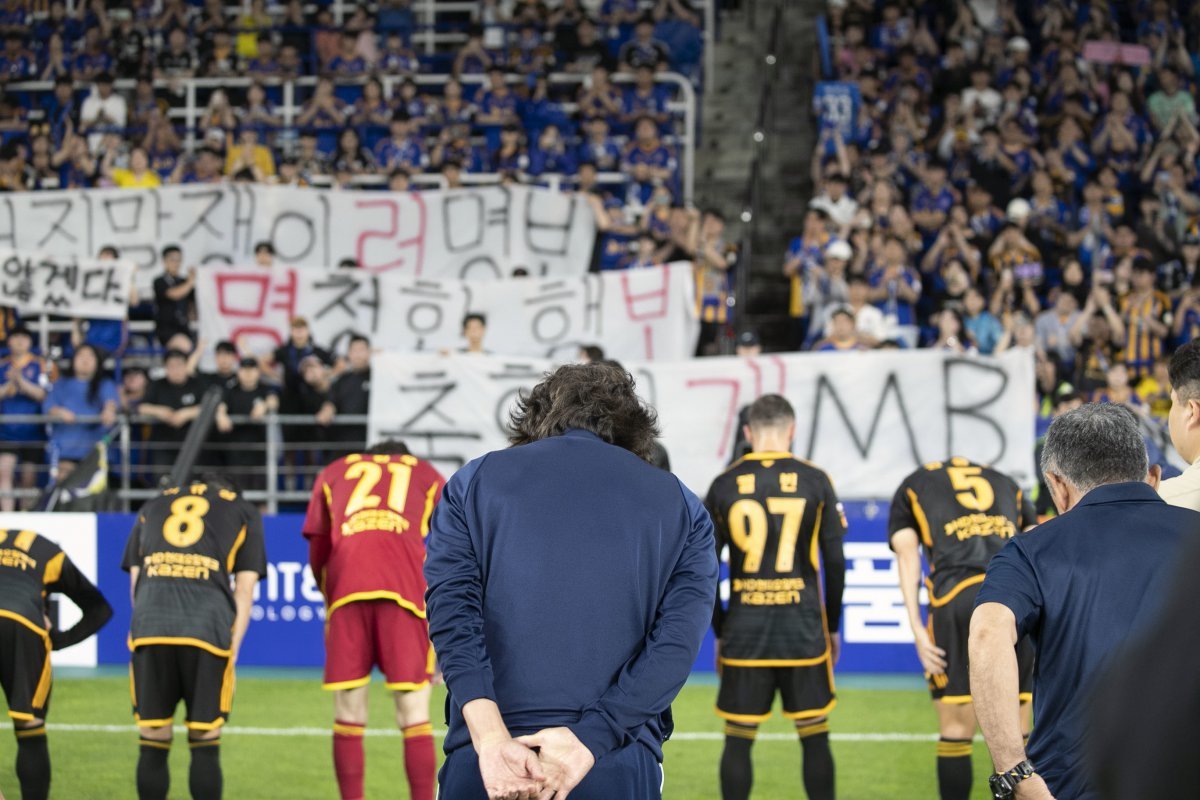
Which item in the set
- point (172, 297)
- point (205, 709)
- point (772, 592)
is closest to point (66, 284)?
point (172, 297)

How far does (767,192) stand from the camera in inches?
748

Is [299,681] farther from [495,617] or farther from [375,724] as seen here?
[495,617]

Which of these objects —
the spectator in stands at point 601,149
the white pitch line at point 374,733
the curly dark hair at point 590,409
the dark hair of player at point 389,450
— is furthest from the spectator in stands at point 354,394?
the curly dark hair at point 590,409

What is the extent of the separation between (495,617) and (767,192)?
52.3 ft

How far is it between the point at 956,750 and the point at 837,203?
1011cm

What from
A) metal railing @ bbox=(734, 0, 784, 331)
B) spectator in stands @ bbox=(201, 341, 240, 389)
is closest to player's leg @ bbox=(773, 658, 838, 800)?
spectator in stands @ bbox=(201, 341, 240, 389)

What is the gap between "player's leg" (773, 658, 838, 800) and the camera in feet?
23.0

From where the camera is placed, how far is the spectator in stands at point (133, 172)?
16.8m

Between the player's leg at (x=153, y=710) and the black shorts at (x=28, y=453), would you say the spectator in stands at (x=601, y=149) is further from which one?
the player's leg at (x=153, y=710)

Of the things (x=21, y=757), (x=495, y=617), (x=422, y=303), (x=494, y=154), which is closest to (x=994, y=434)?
(x=422, y=303)

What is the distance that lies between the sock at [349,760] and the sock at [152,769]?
0.82 meters

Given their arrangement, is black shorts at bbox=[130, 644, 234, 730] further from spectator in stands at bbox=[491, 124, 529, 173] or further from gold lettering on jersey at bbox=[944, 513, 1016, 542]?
spectator in stands at bbox=[491, 124, 529, 173]

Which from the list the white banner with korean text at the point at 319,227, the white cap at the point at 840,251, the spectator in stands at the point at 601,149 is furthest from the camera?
the spectator in stands at the point at 601,149

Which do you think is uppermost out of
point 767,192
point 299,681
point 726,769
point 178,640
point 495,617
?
point 767,192
